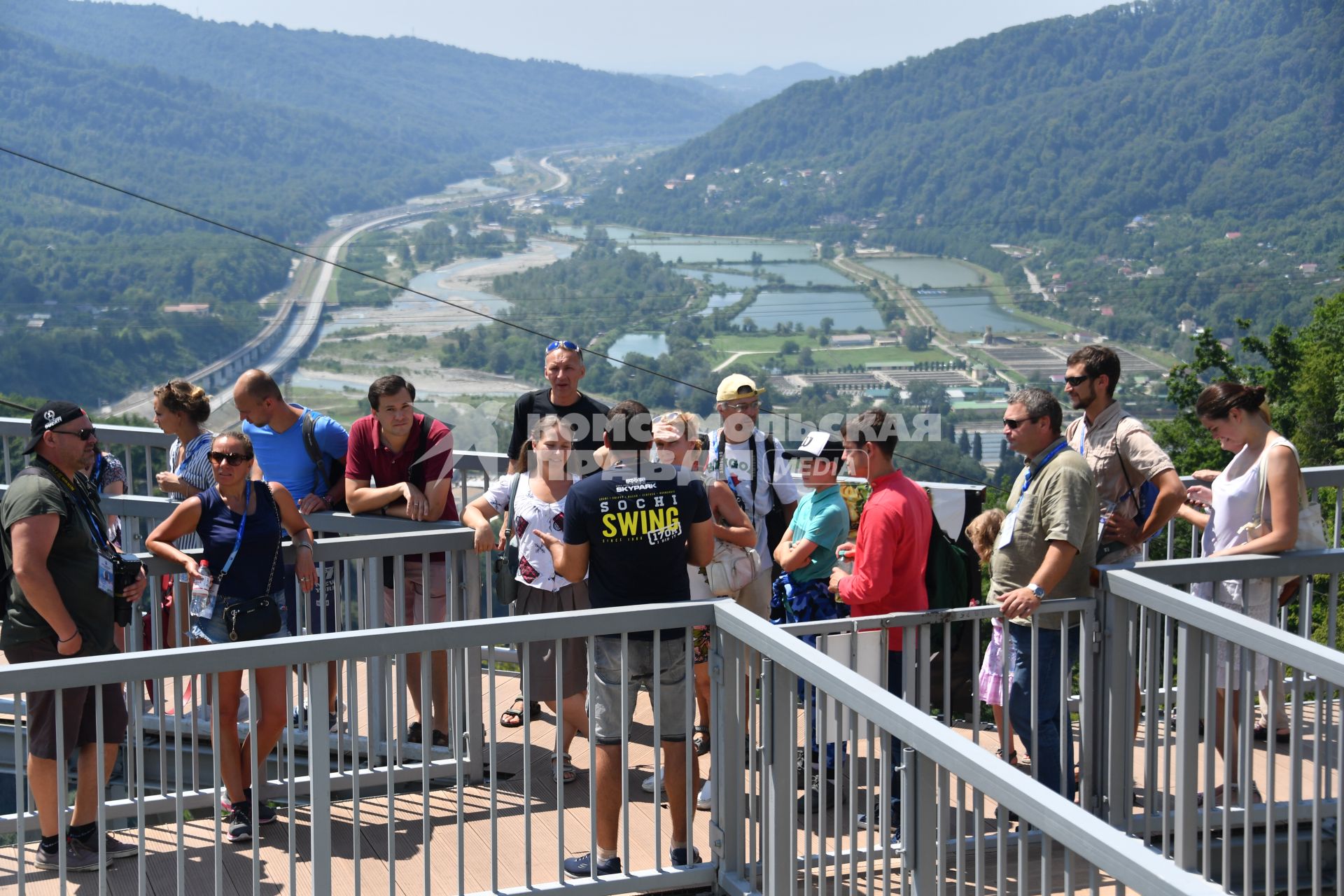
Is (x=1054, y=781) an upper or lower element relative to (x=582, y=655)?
lower

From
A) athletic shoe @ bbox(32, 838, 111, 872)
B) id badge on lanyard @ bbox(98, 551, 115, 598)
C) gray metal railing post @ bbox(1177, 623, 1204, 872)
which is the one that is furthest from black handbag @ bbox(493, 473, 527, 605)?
gray metal railing post @ bbox(1177, 623, 1204, 872)

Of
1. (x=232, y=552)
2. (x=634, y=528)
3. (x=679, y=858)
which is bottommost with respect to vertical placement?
(x=679, y=858)

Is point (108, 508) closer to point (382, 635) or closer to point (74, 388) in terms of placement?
point (382, 635)

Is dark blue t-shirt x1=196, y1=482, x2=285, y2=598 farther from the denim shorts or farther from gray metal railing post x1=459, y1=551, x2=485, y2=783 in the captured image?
gray metal railing post x1=459, y1=551, x2=485, y2=783

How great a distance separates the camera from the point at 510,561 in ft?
17.4

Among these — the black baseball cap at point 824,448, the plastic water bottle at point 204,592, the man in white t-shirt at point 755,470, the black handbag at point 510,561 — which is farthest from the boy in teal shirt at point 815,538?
the plastic water bottle at point 204,592

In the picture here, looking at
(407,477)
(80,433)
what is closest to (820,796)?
(407,477)

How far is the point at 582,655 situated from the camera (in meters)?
5.10

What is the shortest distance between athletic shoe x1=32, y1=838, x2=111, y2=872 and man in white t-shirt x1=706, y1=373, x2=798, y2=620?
8.86 feet

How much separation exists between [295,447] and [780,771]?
3158 mm

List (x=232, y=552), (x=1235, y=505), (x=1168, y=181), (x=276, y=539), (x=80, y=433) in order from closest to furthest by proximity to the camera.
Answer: (x=80, y=433) → (x=232, y=552) → (x=276, y=539) → (x=1235, y=505) → (x=1168, y=181)

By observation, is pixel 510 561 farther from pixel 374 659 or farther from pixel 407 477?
pixel 407 477

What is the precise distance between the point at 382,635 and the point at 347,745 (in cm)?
202

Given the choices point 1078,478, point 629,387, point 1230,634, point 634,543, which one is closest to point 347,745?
point 634,543
